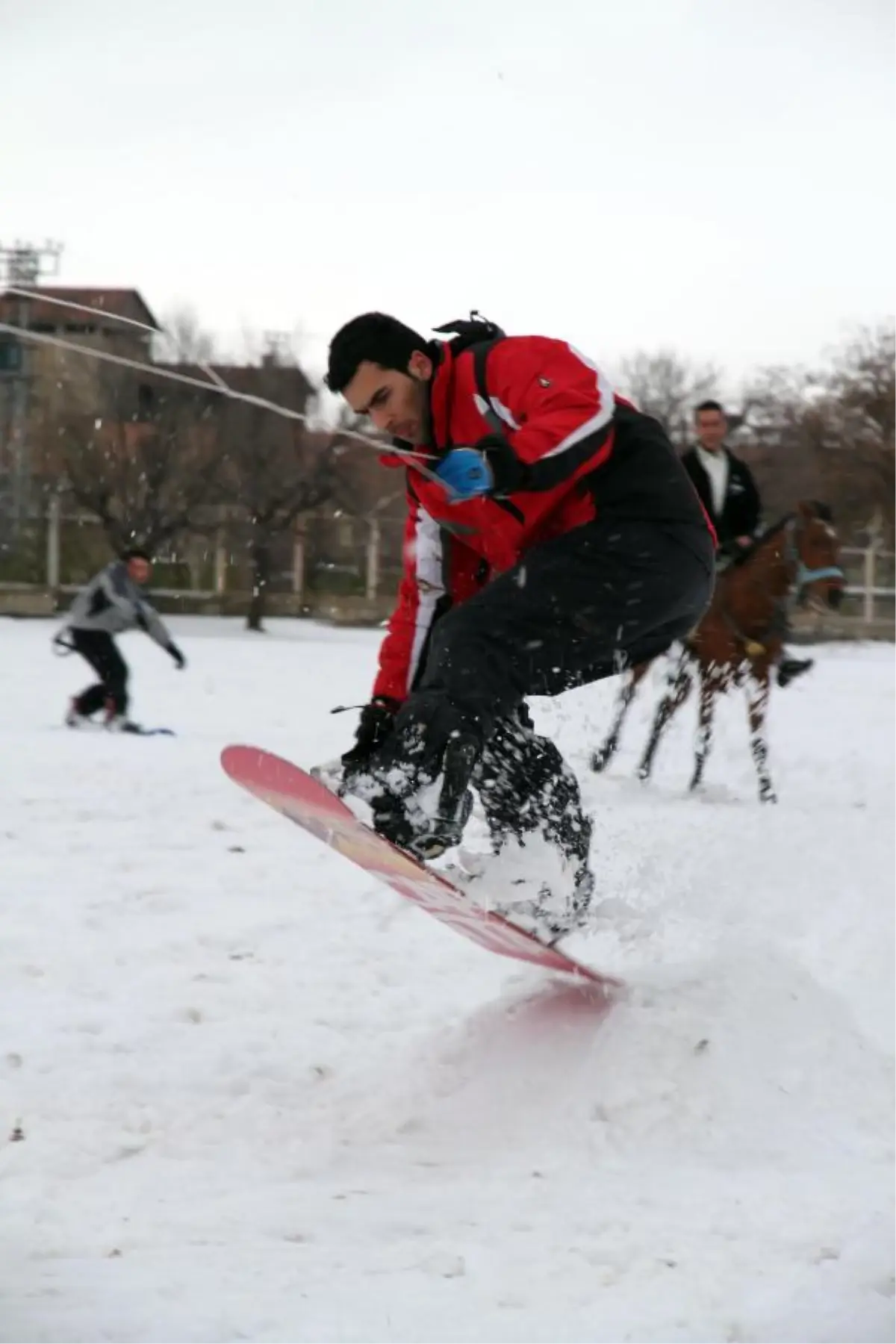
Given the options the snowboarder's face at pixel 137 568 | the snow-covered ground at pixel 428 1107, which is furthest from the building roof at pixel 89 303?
the snow-covered ground at pixel 428 1107

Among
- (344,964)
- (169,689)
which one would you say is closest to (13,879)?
(344,964)

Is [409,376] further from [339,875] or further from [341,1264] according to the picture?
[339,875]

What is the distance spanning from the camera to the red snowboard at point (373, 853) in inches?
149

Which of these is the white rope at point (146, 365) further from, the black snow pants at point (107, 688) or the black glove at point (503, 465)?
the black snow pants at point (107, 688)

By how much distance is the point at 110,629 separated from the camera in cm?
1227

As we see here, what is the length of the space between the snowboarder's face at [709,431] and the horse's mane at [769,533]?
56 centimetres

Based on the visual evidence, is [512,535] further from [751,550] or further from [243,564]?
[243,564]

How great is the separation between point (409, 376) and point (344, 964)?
1870mm

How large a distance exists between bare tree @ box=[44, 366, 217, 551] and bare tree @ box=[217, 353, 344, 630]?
602 mm

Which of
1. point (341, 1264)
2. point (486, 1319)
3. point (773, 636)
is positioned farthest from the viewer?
point (773, 636)

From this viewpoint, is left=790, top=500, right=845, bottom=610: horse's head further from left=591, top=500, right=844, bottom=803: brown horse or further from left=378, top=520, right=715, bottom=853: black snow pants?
left=378, top=520, right=715, bottom=853: black snow pants

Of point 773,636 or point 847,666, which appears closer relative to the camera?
point 773,636

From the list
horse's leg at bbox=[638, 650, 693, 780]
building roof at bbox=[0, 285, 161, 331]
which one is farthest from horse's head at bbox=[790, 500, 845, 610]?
building roof at bbox=[0, 285, 161, 331]

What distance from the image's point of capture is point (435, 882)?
3.78m
